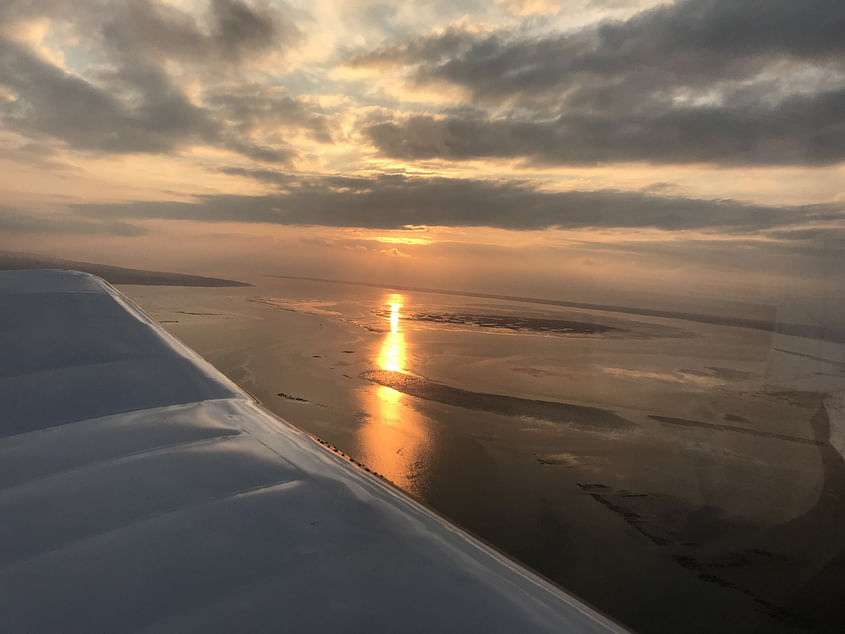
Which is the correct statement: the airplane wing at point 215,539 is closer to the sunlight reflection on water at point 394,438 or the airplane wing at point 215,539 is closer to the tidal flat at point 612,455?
the tidal flat at point 612,455

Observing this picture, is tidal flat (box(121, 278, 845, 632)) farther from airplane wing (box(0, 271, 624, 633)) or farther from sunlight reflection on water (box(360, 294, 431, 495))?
→ airplane wing (box(0, 271, 624, 633))

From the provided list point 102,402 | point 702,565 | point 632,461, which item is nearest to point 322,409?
point 632,461

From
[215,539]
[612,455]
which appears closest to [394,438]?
[612,455]

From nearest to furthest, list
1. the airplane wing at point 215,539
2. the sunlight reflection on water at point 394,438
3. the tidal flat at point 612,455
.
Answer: the airplane wing at point 215,539
the tidal flat at point 612,455
the sunlight reflection on water at point 394,438

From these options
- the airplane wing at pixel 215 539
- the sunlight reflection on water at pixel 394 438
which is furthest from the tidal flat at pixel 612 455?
the airplane wing at pixel 215 539

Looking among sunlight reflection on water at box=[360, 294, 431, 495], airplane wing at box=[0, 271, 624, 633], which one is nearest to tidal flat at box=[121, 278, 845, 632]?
sunlight reflection on water at box=[360, 294, 431, 495]

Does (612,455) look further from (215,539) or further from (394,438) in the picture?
(215,539)
